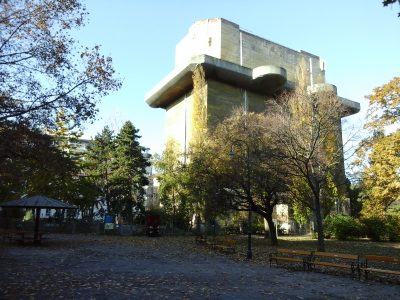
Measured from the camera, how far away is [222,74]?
51594mm

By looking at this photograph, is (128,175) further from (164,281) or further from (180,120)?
(164,281)

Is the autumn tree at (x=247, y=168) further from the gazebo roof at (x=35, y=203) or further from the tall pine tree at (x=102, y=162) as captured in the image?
the tall pine tree at (x=102, y=162)

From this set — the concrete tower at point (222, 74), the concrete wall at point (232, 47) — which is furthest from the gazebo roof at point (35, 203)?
the concrete wall at point (232, 47)

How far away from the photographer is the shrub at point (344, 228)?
3416cm

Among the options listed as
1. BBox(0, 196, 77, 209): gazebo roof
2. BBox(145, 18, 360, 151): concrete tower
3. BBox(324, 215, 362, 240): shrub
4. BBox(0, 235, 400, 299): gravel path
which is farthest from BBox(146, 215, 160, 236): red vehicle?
BBox(0, 235, 400, 299): gravel path

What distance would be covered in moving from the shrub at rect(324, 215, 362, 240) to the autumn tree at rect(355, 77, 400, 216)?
25.4ft

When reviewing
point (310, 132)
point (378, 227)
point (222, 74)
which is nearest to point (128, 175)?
point (222, 74)

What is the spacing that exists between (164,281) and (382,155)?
1953cm

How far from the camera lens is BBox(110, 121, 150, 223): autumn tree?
41219 millimetres

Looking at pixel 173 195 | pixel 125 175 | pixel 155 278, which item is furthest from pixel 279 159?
pixel 125 175

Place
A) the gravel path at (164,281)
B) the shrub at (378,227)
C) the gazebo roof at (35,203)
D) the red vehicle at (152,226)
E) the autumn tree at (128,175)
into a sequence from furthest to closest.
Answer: the autumn tree at (128,175)
the red vehicle at (152,226)
the shrub at (378,227)
the gazebo roof at (35,203)
the gravel path at (164,281)

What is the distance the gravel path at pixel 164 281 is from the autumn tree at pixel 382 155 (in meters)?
13.7

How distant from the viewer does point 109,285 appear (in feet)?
34.2

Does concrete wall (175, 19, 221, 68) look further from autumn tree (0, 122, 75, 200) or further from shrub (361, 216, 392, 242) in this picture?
autumn tree (0, 122, 75, 200)
